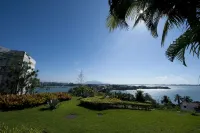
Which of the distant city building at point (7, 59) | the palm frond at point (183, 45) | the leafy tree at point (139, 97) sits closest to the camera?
the palm frond at point (183, 45)

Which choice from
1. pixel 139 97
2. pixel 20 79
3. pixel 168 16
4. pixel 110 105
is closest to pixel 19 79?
pixel 20 79

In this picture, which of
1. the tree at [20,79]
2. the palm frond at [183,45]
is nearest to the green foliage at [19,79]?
the tree at [20,79]

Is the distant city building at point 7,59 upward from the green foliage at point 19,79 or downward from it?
upward

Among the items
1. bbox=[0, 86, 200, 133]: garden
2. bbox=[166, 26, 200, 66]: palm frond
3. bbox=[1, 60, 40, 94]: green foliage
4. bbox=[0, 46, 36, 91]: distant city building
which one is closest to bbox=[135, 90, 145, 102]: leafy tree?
bbox=[0, 86, 200, 133]: garden

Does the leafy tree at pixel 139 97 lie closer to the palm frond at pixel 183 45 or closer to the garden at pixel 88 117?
the garden at pixel 88 117

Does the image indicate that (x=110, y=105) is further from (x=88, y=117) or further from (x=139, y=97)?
(x=139, y=97)

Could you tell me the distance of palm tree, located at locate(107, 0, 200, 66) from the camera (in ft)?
11.5

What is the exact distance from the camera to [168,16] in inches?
213

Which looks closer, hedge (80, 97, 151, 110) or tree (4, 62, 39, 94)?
hedge (80, 97, 151, 110)

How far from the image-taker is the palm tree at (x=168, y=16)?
350 centimetres

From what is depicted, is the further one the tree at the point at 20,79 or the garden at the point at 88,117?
the tree at the point at 20,79

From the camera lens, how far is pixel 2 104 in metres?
15.7

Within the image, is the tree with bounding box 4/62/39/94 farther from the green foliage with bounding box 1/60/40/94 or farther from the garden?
the garden

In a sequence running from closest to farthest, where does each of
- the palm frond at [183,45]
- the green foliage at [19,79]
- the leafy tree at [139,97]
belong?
1. the palm frond at [183,45]
2. the leafy tree at [139,97]
3. the green foliage at [19,79]
